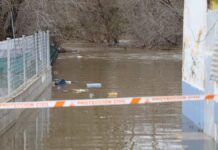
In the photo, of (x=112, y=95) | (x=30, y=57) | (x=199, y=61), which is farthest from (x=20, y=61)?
(x=199, y=61)

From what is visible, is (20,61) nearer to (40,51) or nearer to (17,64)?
(17,64)

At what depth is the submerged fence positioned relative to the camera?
13117 millimetres

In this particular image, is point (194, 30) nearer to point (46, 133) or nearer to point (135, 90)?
point (46, 133)

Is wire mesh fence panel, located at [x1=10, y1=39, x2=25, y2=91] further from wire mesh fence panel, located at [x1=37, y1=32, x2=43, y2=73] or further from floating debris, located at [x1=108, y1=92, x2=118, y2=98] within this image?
wire mesh fence panel, located at [x1=37, y1=32, x2=43, y2=73]

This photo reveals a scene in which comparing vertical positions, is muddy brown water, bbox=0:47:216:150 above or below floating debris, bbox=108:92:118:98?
above

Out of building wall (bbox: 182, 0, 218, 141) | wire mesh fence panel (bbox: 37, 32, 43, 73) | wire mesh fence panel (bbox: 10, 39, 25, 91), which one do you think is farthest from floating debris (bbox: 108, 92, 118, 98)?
building wall (bbox: 182, 0, 218, 141)

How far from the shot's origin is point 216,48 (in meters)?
10.3

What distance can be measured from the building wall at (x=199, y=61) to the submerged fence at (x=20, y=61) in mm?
4009

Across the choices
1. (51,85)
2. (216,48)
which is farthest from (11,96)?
(51,85)

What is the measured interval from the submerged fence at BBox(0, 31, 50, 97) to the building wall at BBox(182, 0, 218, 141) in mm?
4009

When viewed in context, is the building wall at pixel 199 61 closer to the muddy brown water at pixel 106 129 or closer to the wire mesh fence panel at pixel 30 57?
the muddy brown water at pixel 106 129

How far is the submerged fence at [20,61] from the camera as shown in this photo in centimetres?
1312

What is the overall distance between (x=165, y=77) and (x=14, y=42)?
35.0ft

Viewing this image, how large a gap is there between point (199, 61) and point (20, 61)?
5609 millimetres
